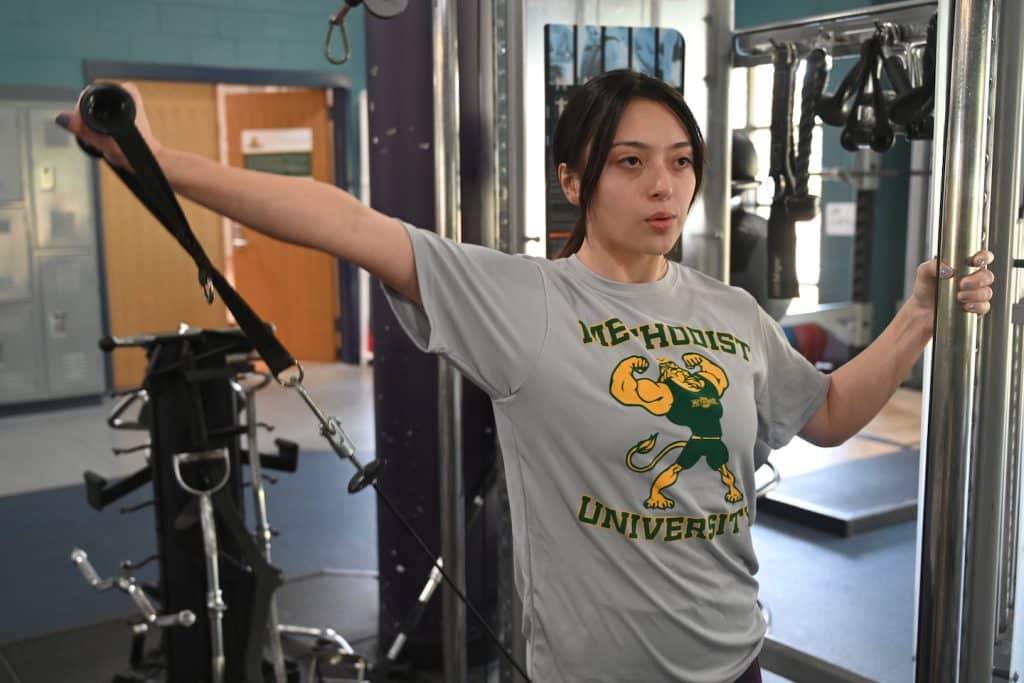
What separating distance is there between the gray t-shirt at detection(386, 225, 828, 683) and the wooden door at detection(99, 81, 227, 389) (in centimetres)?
635

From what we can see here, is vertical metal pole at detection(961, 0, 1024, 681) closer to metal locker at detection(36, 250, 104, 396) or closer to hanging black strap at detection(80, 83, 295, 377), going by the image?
hanging black strap at detection(80, 83, 295, 377)

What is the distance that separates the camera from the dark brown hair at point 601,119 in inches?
49.1

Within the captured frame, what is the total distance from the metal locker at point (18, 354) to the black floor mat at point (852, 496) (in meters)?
4.60

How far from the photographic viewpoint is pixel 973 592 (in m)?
1.42

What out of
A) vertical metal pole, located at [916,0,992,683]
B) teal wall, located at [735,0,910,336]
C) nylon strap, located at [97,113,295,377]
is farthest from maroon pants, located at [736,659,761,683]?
teal wall, located at [735,0,910,336]

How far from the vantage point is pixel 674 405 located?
1.22 m

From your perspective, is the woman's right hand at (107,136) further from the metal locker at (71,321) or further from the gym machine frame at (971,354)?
the metal locker at (71,321)

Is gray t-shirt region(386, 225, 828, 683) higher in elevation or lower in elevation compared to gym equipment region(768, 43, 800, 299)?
lower

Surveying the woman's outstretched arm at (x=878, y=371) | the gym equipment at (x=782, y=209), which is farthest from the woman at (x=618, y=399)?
the gym equipment at (x=782, y=209)

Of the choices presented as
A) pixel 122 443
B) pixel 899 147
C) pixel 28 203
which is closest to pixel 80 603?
pixel 122 443

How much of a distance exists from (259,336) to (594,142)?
0.48 metres

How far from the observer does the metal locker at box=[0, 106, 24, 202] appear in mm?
6211

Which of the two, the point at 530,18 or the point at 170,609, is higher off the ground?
the point at 530,18

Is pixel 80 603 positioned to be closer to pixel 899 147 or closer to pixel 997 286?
pixel 997 286
